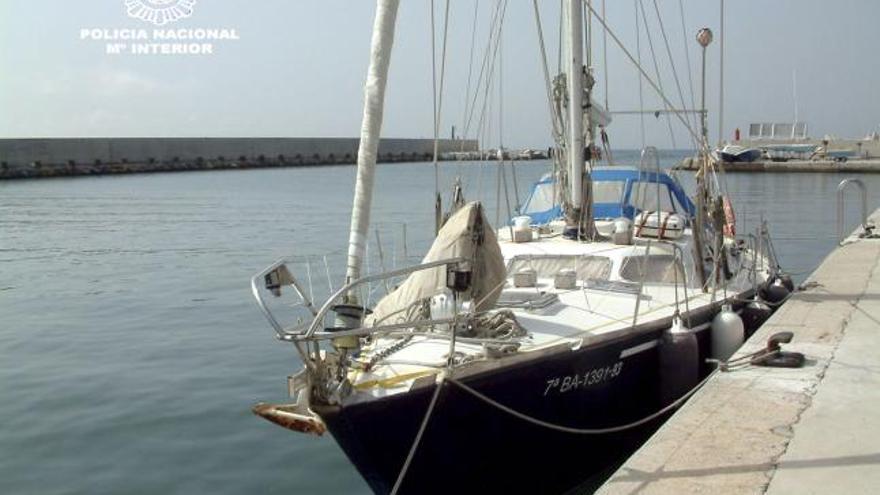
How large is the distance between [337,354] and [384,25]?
2553 millimetres

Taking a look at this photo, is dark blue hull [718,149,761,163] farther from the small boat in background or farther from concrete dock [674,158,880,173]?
concrete dock [674,158,880,173]

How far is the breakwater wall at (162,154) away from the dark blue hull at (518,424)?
220 feet

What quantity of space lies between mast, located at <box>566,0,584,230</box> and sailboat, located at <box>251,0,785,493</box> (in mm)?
186

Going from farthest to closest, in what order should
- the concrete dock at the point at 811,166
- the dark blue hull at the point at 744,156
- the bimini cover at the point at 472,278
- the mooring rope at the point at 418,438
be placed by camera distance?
1. the dark blue hull at the point at 744,156
2. the concrete dock at the point at 811,166
3. the bimini cover at the point at 472,278
4. the mooring rope at the point at 418,438

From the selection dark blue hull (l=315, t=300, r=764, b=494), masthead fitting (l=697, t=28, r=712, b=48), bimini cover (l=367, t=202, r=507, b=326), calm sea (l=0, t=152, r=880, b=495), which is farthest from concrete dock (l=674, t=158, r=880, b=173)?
bimini cover (l=367, t=202, r=507, b=326)

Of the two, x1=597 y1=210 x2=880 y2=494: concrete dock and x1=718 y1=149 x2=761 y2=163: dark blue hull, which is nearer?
x1=597 y1=210 x2=880 y2=494: concrete dock

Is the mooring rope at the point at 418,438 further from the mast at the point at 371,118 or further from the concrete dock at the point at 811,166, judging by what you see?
the concrete dock at the point at 811,166

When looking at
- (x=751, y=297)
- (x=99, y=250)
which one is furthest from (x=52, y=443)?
(x=99, y=250)

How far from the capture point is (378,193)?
54.1 metres

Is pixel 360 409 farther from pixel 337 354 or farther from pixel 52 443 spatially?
pixel 52 443

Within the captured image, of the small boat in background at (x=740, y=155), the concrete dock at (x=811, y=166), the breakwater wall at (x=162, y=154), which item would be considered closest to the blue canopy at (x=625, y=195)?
the concrete dock at (x=811, y=166)

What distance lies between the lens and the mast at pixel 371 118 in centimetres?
656

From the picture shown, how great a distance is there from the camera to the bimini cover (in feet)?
23.5

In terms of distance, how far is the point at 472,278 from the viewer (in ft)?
23.7
